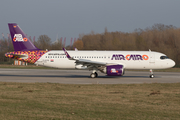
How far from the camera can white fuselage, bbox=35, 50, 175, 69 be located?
2911 centimetres

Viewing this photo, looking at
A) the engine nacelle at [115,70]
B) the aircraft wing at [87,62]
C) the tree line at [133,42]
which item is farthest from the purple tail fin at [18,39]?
the tree line at [133,42]

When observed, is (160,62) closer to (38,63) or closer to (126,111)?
(38,63)

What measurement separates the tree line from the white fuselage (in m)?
34.0

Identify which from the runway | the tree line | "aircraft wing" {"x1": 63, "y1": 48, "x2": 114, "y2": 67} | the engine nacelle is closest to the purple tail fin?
the runway

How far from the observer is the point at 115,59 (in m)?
29.1

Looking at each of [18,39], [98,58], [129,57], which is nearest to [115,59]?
[129,57]

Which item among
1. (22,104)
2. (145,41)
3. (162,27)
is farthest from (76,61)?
(162,27)

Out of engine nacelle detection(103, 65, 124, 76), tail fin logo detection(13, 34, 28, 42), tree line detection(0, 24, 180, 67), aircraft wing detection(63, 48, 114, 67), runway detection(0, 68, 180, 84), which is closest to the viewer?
runway detection(0, 68, 180, 84)

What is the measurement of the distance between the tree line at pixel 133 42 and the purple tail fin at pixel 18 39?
39.3 metres

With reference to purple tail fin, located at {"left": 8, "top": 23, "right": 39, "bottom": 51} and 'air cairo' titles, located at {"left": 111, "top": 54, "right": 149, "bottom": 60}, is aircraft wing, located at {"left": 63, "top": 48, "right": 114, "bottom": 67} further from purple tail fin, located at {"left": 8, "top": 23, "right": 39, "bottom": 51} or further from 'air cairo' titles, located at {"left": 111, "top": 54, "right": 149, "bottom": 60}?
purple tail fin, located at {"left": 8, "top": 23, "right": 39, "bottom": 51}

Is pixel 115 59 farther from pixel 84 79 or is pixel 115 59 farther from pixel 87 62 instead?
A: pixel 84 79

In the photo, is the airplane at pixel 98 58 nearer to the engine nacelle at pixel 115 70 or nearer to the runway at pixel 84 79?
the runway at pixel 84 79

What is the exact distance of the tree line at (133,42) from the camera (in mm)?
66188

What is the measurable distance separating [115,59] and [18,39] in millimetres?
12596
